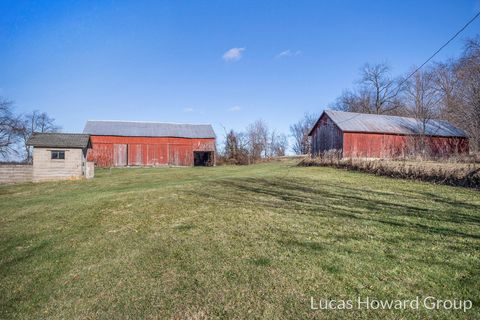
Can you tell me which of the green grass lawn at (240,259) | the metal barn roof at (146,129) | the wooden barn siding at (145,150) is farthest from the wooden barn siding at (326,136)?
the green grass lawn at (240,259)

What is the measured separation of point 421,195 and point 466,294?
703 centimetres

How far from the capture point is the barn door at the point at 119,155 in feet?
118

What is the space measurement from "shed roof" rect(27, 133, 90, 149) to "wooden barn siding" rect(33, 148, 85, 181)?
1.36ft

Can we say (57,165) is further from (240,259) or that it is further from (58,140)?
(240,259)

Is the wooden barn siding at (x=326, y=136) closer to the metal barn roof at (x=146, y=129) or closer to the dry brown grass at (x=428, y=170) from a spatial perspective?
the dry brown grass at (x=428, y=170)

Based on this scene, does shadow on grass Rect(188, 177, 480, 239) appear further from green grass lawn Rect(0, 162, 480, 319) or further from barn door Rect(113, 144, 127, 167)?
barn door Rect(113, 144, 127, 167)

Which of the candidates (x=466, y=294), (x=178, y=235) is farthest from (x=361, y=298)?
(x=178, y=235)

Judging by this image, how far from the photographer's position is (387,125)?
92.8ft

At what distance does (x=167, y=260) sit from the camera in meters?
4.68

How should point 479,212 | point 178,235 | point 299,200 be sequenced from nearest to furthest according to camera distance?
point 178,235 < point 479,212 < point 299,200

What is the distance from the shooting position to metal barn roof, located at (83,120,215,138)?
3656 centimetres

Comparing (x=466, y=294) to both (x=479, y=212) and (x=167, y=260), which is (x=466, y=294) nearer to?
(x=167, y=260)

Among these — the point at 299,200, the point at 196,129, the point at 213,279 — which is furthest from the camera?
the point at 196,129

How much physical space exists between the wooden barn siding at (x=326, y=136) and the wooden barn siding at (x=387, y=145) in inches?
36.6
